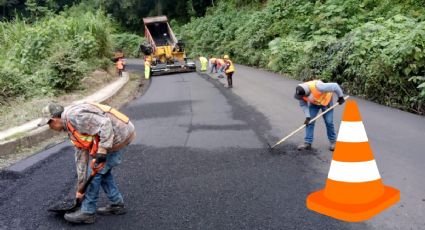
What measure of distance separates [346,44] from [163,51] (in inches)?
503

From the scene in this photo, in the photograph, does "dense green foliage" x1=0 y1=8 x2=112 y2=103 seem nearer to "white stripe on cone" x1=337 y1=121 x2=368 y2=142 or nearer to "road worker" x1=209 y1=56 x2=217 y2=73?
"road worker" x1=209 y1=56 x2=217 y2=73

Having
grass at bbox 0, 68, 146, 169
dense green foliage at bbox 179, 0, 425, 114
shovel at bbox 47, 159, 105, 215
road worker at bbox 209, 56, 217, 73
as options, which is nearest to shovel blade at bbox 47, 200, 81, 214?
shovel at bbox 47, 159, 105, 215

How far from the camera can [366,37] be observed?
1248cm

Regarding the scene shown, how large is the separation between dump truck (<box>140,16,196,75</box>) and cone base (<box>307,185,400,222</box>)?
17.4 m

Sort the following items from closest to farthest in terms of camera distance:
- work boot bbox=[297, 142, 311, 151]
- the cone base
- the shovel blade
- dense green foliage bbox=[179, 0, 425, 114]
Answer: the cone base → the shovel blade → work boot bbox=[297, 142, 311, 151] → dense green foliage bbox=[179, 0, 425, 114]

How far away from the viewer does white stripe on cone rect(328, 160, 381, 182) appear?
13.6 ft

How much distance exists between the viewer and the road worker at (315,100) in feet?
21.3

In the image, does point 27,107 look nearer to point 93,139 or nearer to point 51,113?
point 51,113

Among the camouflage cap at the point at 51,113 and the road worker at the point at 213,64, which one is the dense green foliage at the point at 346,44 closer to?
the road worker at the point at 213,64

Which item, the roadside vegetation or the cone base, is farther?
the roadside vegetation

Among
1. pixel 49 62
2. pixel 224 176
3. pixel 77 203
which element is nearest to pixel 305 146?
pixel 224 176

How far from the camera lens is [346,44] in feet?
43.9

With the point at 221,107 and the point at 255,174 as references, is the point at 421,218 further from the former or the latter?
the point at 221,107

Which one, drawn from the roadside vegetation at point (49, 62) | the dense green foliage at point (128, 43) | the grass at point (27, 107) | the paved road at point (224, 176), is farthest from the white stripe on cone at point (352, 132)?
the dense green foliage at point (128, 43)
